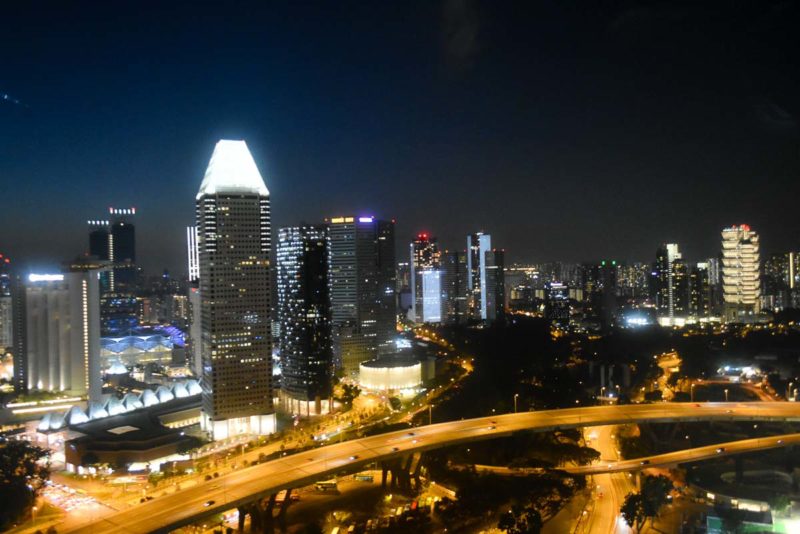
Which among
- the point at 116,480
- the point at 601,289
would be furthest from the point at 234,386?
the point at 601,289

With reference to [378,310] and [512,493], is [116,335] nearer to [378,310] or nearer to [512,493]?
[378,310]

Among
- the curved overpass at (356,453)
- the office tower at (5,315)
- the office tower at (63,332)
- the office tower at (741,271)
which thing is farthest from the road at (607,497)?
the office tower at (5,315)

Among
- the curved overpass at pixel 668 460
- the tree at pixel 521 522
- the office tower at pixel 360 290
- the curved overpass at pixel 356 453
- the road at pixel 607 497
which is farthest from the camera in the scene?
the office tower at pixel 360 290

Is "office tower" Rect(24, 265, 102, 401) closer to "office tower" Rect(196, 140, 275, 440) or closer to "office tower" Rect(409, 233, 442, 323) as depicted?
"office tower" Rect(196, 140, 275, 440)

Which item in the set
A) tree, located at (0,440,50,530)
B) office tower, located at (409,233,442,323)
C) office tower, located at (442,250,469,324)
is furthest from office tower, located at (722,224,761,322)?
tree, located at (0,440,50,530)

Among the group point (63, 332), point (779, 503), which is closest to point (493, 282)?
point (63, 332)

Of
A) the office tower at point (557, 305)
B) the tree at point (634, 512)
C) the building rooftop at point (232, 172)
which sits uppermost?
the building rooftop at point (232, 172)

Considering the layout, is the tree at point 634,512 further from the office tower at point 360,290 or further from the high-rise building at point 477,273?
the high-rise building at point 477,273
